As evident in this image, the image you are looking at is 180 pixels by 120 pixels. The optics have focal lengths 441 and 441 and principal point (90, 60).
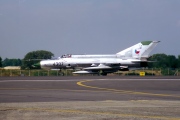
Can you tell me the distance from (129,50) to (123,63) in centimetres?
384

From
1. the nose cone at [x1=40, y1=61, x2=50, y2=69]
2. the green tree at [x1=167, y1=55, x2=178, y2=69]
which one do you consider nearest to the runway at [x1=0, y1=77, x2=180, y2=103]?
the nose cone at [x1=40, y1=61, x2=50, y2=69]

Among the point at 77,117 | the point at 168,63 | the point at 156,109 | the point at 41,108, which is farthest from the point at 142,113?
the point at 168,63

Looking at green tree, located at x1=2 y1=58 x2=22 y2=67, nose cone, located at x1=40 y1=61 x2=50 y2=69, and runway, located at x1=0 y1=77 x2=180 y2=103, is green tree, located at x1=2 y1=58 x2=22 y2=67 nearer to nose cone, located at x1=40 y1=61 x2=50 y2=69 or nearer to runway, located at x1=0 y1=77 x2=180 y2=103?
nose cone, located at x1=40 y1=61 x2=50 y2=69

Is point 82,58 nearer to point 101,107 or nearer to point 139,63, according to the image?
point 139,63

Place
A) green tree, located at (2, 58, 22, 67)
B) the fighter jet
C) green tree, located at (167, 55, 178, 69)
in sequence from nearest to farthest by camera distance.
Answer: the fighter jet, green tree, located at (167, 55, 178, 69), green tree, located at (2, 58, 22, 67)

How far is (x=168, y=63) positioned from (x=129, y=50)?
96.5 feet

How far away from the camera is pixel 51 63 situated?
66.4m

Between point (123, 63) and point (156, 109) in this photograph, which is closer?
point (156, 109)

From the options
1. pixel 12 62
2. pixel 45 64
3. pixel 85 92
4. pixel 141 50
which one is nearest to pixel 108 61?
pixel 141 50

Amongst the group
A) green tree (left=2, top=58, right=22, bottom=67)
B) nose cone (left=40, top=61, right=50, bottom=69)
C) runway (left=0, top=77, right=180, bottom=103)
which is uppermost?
green tree (left=2, top=58, right=22, bottom=67)


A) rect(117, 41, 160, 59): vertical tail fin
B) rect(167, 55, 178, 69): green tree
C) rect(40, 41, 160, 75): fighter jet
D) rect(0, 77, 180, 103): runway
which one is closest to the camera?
rect(0, 77, 180, 103): runway

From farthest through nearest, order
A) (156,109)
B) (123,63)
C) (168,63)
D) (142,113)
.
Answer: (168,63)
(123,63)
(156,109)
(142,113)

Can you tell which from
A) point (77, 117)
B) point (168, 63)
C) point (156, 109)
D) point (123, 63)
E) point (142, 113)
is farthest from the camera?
point (168, 63)

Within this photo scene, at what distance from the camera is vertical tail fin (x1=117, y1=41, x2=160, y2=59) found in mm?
65125
